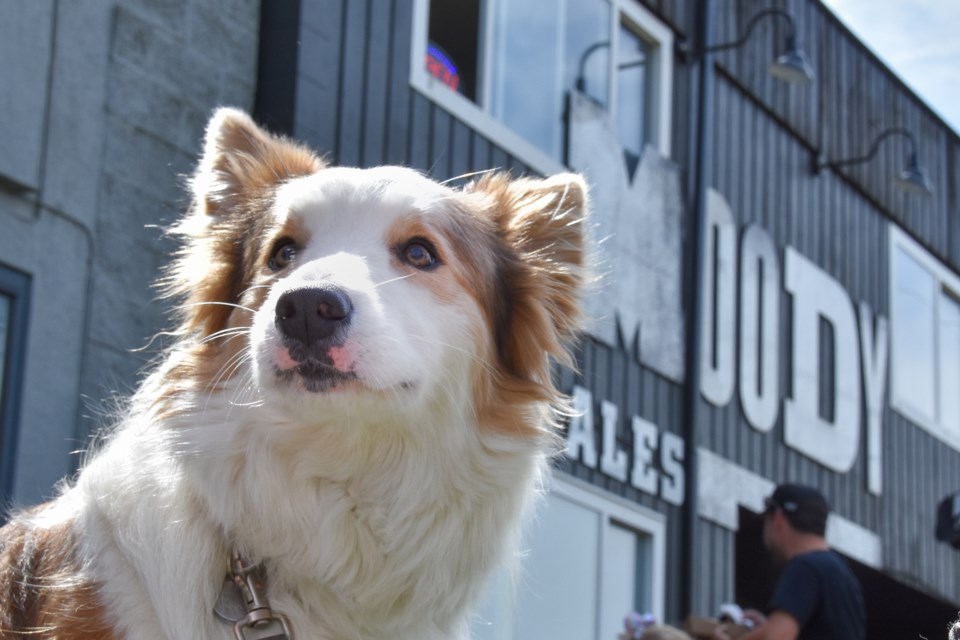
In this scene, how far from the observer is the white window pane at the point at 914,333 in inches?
652

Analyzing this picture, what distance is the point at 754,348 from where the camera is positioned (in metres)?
13.6

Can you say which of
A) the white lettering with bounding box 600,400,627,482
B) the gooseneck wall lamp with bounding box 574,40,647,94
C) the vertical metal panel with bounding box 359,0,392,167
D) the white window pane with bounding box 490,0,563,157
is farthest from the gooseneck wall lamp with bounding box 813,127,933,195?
the vertical metal panel with bounding box 359,0,392,167

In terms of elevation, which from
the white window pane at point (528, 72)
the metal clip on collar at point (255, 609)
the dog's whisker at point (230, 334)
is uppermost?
the white window pane at point (528, 72)

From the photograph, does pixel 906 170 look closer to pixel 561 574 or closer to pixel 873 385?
pixel 873 385

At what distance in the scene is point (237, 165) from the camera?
15.0ft

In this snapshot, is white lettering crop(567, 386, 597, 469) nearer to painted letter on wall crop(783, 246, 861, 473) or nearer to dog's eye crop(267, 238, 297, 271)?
painted letter on wall crop(783, 246, 861, 473)

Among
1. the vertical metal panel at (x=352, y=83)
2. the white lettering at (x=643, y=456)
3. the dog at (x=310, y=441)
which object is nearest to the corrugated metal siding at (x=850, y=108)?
the white lettering at (x=643, y=456)

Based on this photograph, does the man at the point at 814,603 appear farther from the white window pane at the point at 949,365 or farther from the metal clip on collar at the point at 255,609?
the white window pane at the point at 949,365

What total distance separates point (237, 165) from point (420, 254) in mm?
720

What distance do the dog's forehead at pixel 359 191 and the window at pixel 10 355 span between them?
3.03 m

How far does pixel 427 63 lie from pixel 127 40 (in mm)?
2500

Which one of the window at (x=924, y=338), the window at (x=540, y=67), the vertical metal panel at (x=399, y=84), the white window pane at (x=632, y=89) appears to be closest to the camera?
the vertical metal panel at (x=399, y=84)

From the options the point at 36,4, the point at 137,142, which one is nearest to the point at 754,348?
the point at 137,142

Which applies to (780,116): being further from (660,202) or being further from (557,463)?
(557,463)
